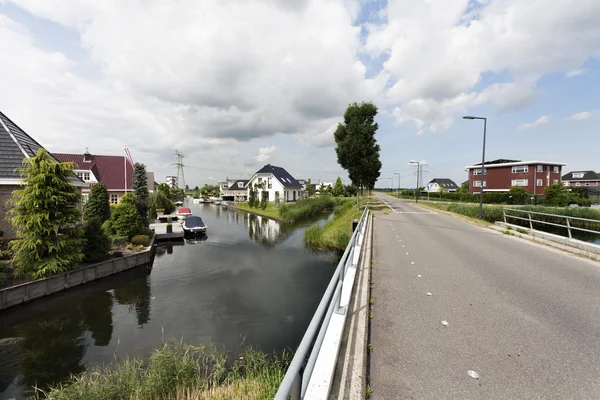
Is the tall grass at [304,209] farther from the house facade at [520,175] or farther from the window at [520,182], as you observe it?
the window at [520,182]

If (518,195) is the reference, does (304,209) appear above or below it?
below

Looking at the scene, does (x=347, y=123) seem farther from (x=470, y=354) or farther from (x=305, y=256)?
(x=470, y=354)

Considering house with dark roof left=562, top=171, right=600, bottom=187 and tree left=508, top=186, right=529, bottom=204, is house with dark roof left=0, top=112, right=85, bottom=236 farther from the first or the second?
house with dark roof left=562, top=171, right=600, bottom=187

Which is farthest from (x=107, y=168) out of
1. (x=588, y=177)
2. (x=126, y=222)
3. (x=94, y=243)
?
(x=588, y=177)

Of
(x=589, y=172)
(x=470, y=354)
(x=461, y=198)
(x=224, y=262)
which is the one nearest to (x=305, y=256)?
(x=224, y=262)

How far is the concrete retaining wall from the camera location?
30.4ft

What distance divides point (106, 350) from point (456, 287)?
9143 millimetres

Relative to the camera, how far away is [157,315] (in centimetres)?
902

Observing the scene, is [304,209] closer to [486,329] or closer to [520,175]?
[486,329]

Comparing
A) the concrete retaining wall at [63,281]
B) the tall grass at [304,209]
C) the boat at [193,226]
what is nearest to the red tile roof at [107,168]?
the boat at [193,226]

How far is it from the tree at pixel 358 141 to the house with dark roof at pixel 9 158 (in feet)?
74.5

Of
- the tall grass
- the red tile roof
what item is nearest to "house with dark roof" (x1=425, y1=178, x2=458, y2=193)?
the tall grass

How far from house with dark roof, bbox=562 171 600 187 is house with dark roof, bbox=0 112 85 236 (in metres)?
98.5

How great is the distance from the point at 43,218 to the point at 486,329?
46.4ft
